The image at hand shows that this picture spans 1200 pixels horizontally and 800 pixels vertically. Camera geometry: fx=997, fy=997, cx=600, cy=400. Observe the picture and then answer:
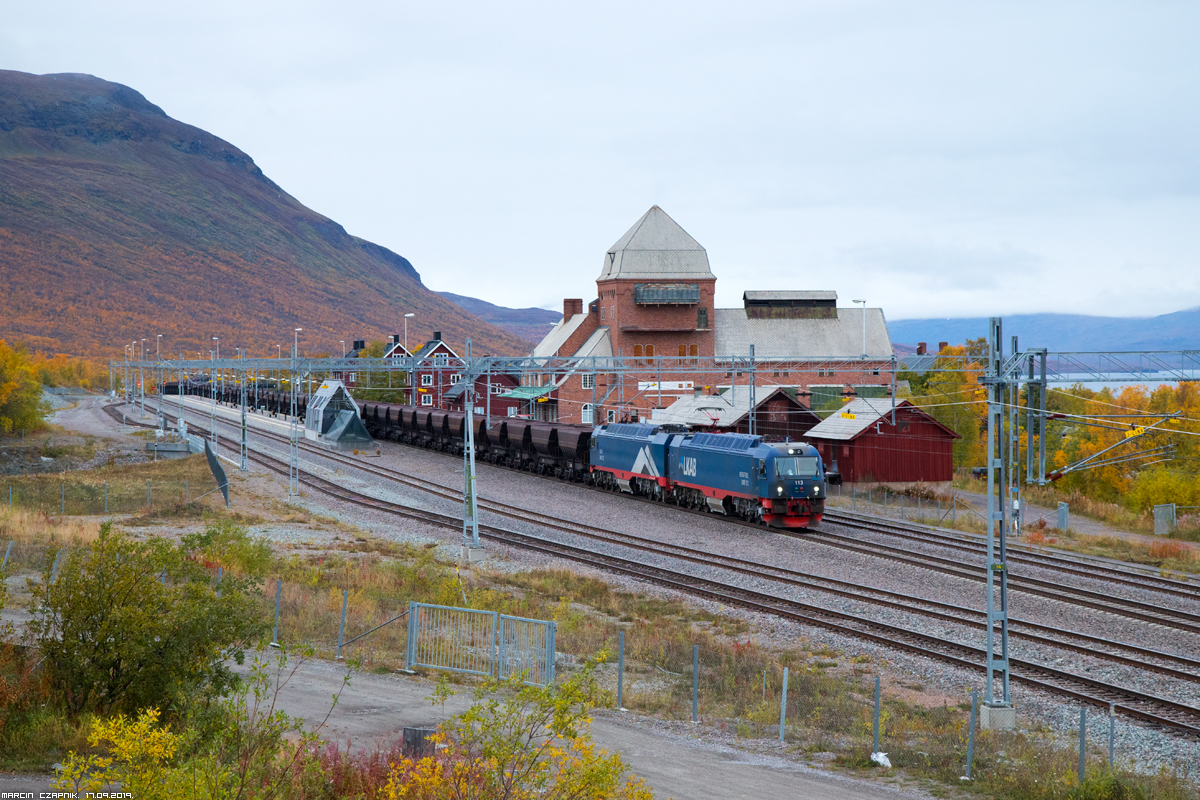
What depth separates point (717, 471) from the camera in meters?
41.0

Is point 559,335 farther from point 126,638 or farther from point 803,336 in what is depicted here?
point 126,638

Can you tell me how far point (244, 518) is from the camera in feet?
130

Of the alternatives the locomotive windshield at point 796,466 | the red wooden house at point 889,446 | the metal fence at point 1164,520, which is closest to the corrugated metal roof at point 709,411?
the red wooden house at point 889,446

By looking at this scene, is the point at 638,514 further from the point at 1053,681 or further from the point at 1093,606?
the point at 1053,681

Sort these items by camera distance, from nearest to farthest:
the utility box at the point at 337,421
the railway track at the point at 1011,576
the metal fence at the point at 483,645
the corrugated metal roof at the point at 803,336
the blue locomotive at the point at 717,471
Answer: the metal fence at the point at 483,645, the railway track at the point at 1011,576, the blue locomotive at the point at 717,471, the utility box at the point at 337,421, the corrugated metal roof at the point at 803,336

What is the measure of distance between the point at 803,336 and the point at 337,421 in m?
44.2

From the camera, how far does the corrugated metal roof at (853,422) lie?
52.4m

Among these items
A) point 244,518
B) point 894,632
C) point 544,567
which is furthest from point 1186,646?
point 244,518

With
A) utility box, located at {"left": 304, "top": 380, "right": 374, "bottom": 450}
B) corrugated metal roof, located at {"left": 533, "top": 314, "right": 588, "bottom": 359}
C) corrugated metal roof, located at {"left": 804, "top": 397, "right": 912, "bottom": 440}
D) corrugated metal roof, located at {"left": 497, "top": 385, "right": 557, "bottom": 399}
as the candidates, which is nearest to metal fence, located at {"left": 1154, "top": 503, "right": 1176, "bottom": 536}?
corrugated metal roof, located at {"left": 804, "top": 397, "right": 912, "bottom": 440}

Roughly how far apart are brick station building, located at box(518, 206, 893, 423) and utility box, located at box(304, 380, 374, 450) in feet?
50.1

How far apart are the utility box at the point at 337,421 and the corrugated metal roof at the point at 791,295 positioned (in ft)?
132

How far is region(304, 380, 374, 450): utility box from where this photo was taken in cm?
7412

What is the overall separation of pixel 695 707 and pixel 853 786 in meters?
3.63

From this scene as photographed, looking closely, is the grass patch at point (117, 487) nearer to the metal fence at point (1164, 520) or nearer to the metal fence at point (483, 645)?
the metal fence at point (483, 645)
